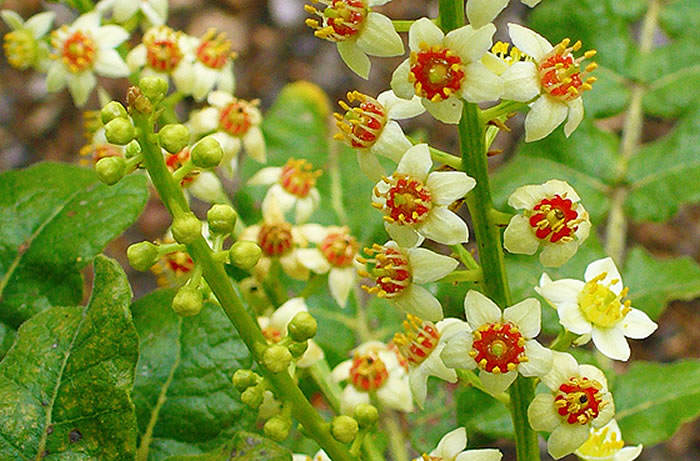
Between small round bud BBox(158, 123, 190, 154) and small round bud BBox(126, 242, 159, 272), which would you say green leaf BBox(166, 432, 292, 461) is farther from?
small round bud BBox(158, 123, 190, 154)

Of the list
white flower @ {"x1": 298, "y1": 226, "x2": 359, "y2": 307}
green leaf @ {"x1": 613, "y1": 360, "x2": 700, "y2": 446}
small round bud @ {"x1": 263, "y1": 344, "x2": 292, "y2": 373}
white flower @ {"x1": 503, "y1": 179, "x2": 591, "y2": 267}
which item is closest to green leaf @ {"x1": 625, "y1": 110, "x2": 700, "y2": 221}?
green leaf @ {"x1": 613, "y1": 360, "x2": 700, "y2": 446}

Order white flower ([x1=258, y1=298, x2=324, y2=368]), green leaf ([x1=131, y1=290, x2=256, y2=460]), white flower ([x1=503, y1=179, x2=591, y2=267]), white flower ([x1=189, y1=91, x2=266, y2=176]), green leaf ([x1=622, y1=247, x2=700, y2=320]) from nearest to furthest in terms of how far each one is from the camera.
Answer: white flower ([x1=503, y1=179, x2=591, y2=267]) → green leaf ([x1=131, y1=290, x2=256, y2=460]) → white flower ([x1=258, y1=298, x2=324, y2=368]) → white flower ([x1=189, y1=91, x2=266, y2=176]) → green leaf ([x1=622, y1=247, x2=700, y2=320])

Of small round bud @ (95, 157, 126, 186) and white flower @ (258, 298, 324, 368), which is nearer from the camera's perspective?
small round bud @ (95, 157, 126, 186)

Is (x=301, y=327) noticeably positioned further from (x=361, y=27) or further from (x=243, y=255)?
(x=361, y=27)

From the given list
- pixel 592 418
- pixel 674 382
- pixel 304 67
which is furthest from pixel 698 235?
pixel 592 418

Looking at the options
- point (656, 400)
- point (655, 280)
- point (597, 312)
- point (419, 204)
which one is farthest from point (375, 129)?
point (655, 280)

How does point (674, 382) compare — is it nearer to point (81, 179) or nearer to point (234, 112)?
point (234, 112)
